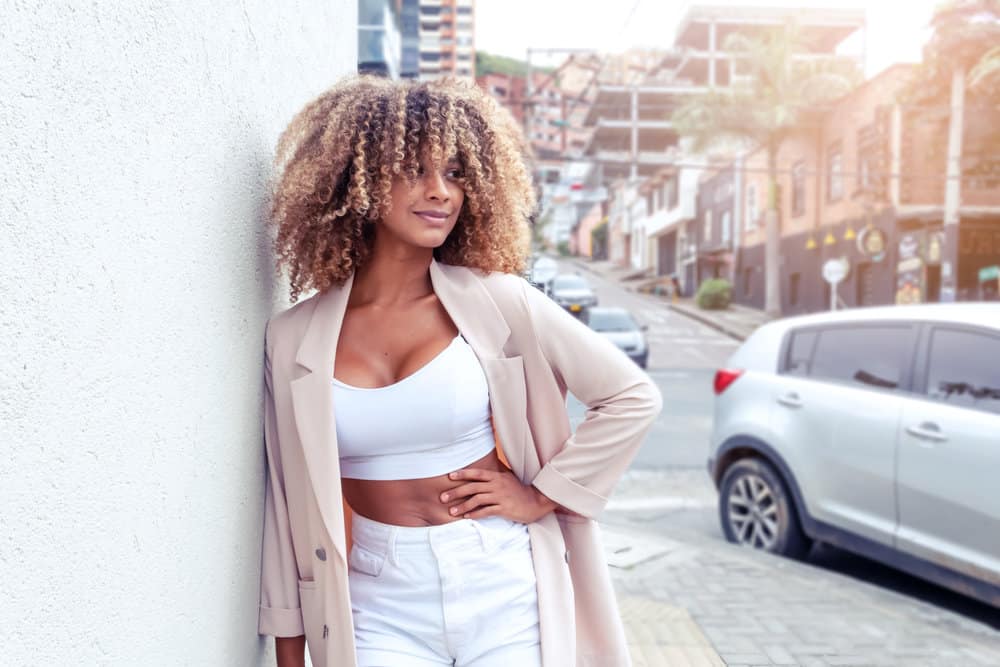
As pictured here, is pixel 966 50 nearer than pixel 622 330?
No

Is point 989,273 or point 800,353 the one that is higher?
point 800,353

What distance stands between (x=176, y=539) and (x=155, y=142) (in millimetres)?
669

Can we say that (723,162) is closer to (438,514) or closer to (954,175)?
(954,175)

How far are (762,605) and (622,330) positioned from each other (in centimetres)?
1519

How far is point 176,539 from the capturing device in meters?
1.55

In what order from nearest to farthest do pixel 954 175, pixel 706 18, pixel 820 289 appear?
pixel 954 175 < pixel 820 289 < pixel 706 18

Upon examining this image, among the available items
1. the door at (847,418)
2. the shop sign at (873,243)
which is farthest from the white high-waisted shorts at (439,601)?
the shop sign at (873,243)

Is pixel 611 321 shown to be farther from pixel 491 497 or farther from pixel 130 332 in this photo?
pixel 130 332

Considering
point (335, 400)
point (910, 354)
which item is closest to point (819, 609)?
point (910, 354)

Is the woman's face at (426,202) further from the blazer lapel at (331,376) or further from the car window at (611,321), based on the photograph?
the car window at (611,321)

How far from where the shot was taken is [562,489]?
6.74ft

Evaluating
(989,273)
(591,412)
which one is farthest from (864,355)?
(989,273)

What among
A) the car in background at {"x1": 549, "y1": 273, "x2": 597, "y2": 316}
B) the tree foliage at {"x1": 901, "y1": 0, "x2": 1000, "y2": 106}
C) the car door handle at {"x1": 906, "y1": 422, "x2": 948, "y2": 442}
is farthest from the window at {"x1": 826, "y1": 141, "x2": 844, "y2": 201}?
the car door handle at {"x1": 906, "y1": 422, "x2": 948, "y2": 442}

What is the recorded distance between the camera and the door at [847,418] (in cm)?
487
